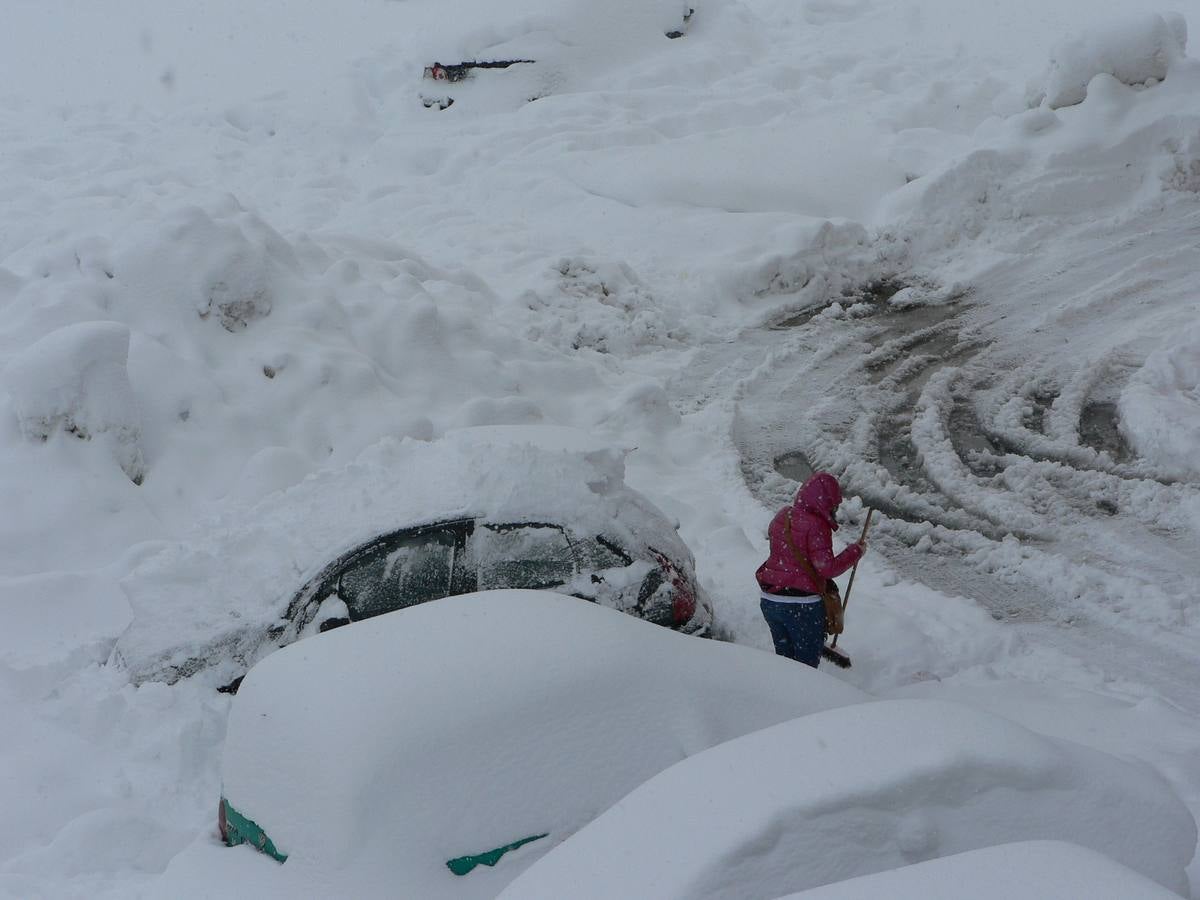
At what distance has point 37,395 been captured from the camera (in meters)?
7.96

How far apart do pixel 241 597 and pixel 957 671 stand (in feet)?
14.1

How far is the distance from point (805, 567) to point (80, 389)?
18.7 feet

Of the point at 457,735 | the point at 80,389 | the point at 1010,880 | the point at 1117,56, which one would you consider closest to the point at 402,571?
the point at 457,735

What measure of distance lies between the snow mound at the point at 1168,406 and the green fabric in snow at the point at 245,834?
7.36 metres

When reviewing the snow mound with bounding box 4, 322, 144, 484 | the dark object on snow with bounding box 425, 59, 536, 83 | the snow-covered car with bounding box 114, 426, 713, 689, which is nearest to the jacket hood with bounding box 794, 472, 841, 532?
the snow-covered car with bounding box 114, 426, 713, 689

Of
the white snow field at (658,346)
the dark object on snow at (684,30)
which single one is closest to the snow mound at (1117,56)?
the white snow field at (658,346)

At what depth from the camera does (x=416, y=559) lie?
5.67 metres

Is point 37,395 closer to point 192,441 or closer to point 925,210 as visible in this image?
point 192,441

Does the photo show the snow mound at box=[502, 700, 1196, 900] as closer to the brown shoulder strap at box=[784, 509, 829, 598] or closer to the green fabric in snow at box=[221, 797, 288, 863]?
the green fabric in snow at box=[221, 797, 288, 863]

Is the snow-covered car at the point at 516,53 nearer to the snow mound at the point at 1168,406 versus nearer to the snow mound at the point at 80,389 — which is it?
the snow mound at the point at 80,389

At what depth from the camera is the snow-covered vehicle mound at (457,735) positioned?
3523 millimetres

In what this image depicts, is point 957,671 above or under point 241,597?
under

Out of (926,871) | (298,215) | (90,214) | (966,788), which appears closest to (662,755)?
(966,788)

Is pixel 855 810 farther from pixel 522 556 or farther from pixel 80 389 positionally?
pixel 80 389
